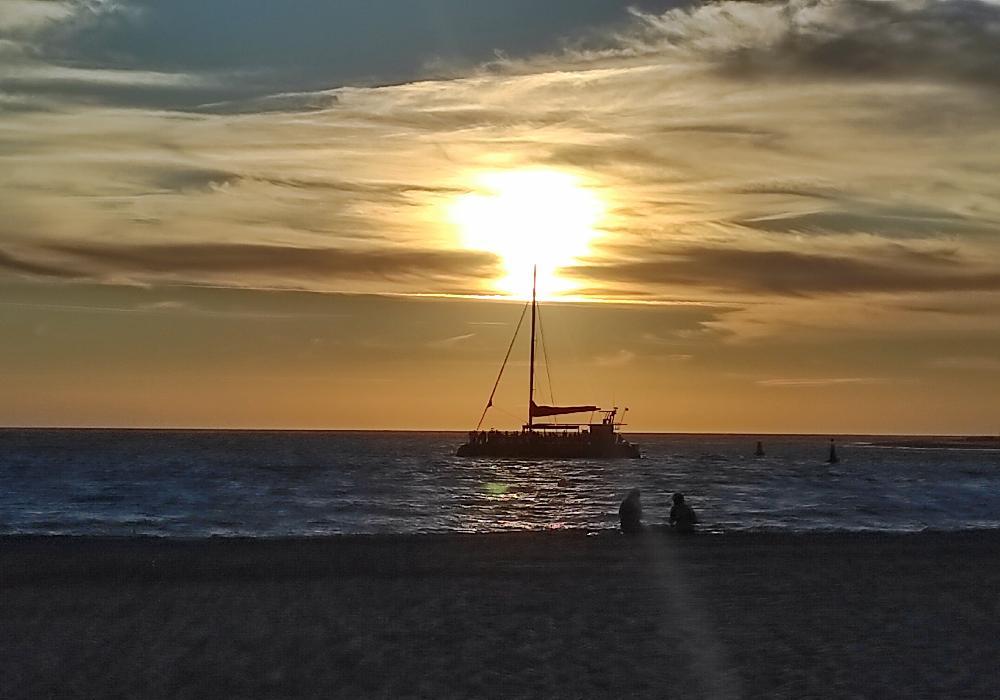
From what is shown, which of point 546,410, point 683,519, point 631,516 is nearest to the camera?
point 683,519

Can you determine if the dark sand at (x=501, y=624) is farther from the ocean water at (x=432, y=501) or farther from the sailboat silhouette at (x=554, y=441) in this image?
the sailboat silhouette at (x=554, y=441)

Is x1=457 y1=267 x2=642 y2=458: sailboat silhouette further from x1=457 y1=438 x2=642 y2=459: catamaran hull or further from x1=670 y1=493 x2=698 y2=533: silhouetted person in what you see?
Result: x1=670 y1=493 x2=698 y2=533: silhouetted person

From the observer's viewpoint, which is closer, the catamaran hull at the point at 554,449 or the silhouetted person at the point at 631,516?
the silhouetted person at the point at 631,516

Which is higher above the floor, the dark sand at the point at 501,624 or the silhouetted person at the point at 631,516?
the silhouetted person at the point at 631,516

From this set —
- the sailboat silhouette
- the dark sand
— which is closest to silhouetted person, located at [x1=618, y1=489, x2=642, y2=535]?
the dark sand

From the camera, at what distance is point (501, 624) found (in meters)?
15.3

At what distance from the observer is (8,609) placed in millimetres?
16609

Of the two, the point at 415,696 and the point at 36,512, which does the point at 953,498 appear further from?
the point at 415,696

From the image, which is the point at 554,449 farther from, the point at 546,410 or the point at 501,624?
the point at 501,624

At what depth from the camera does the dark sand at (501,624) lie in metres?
12.4

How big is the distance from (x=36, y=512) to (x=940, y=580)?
38409mm

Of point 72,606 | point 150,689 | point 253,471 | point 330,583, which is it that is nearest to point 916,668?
point 150,689

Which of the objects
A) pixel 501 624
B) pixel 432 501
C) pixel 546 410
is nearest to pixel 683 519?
pixel 501 624

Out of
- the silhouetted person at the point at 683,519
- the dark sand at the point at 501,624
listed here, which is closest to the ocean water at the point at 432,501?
the silhouetted person at the point at 683,519
